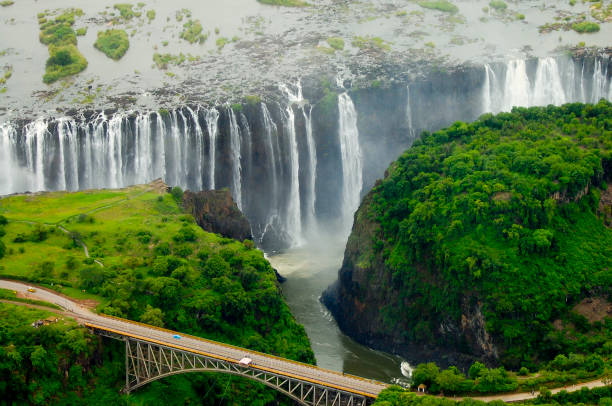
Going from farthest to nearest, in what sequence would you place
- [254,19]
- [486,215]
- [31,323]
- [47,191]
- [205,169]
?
[254,19], [205,169], [47,191], [486,215], [31,323]

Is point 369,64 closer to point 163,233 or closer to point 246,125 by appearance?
point 246,125

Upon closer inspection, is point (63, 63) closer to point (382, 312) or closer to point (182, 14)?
point (182, 14)

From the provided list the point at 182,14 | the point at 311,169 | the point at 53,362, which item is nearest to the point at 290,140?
the point at 311,169

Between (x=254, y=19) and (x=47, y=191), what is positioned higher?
(x=254, y=19)

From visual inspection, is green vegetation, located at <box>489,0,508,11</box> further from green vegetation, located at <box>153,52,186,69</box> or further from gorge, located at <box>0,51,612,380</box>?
green vegetation, located at <box>153,52,186,69</box>

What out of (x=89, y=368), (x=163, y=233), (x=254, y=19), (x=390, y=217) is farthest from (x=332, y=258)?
(x=254, y=19)

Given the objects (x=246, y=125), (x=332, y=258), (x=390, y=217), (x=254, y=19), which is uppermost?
(x=254, y=19)

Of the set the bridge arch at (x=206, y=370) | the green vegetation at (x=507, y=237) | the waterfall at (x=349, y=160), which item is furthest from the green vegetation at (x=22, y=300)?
the waterfall at (x=349, y=160)

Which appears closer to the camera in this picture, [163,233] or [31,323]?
[31,323]
